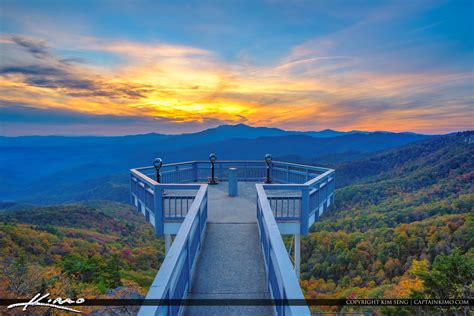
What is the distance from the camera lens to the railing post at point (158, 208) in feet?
23.4

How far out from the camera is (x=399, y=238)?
39000 millimetres

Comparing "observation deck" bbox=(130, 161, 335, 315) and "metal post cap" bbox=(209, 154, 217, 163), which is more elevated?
"metal post cap" bbox=(209, 154, 217, 163)

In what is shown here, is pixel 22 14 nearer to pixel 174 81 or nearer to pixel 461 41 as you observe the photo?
pixel 174 81

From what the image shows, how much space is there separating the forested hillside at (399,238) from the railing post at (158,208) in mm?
22232

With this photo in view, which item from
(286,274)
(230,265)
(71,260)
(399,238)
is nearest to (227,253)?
(230,265)

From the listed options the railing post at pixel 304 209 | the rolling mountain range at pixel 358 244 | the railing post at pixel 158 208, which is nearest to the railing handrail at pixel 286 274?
the railing post at pixel 304 209

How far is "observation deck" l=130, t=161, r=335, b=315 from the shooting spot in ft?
9.73

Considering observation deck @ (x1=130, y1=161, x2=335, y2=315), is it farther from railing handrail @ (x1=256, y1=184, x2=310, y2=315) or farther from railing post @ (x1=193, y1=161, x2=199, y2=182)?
railing post @ (x1=193, y1=161, x2=199, y2=182)

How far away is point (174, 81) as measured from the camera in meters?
15.7

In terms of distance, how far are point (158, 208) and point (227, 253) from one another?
257 centimetres

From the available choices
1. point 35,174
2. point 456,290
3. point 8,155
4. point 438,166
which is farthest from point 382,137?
point 8,155

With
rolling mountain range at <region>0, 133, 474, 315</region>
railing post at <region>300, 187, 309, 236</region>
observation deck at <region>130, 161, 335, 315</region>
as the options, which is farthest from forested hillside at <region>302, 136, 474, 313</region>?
observation deck at <region>130, 161, 335, 315</region>

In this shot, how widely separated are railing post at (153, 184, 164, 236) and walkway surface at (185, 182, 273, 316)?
1352 mm

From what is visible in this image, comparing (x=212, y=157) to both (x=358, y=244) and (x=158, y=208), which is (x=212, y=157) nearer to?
(x=158, y=208)
